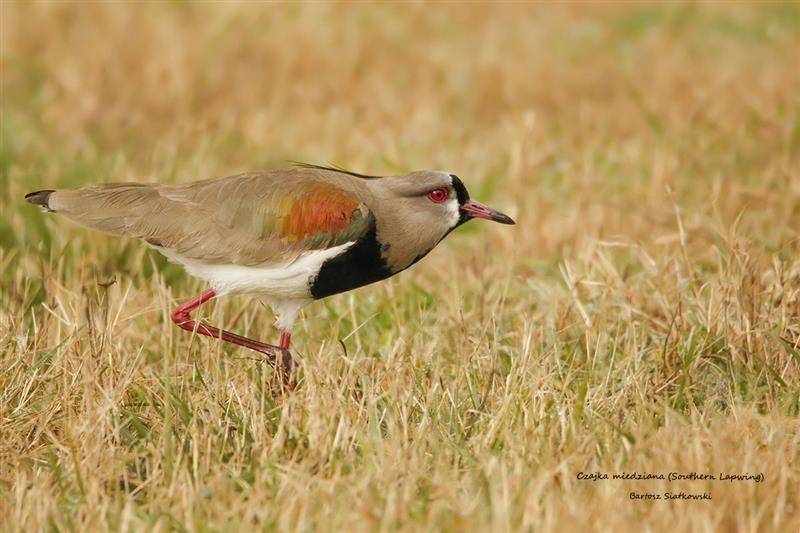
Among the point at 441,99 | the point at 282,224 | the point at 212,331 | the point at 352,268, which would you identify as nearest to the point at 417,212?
the point at 352,268

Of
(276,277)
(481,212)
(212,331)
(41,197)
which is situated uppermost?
(481,212)

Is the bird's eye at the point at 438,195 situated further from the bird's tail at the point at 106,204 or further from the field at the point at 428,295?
the bird's tail at the point at 106,204

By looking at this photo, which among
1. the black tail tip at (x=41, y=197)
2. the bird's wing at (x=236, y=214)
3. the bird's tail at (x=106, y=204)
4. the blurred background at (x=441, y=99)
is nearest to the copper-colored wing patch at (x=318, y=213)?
the bird's wing at (x=236, y=214)

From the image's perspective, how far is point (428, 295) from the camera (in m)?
6.00

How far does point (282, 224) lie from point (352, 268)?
33cm

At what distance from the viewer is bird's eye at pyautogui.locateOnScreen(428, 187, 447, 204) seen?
5.15m

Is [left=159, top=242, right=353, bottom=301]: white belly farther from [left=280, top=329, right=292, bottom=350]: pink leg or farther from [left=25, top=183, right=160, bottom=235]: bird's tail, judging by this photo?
[left=25, top=183, right=160, bottom=235]: bird's tail

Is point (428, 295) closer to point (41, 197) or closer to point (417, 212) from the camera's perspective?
point (417, 212)

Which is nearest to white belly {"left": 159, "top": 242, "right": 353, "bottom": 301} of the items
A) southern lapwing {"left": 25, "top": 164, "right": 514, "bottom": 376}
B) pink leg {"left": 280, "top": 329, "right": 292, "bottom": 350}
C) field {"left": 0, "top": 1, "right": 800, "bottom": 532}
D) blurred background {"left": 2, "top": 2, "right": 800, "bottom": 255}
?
southern lapwing {"left": 25, "top": 164, "right": 514, "bottom": 376}

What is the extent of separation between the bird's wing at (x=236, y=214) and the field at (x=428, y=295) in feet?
1.11

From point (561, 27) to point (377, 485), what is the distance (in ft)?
26.8

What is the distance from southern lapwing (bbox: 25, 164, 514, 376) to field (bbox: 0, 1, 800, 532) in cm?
27

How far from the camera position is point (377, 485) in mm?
3863

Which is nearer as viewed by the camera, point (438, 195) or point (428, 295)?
point (438, 195)
